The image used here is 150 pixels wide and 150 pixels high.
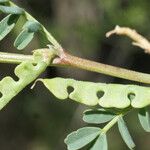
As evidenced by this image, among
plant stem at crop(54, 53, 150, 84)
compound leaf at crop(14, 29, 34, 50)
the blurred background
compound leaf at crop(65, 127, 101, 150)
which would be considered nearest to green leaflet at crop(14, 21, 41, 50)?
compound leaf at crop(14, 29, 34, 50)

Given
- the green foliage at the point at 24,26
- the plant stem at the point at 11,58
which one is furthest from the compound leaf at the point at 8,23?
the plant stem at the point at 11,58

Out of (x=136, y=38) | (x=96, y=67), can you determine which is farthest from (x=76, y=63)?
(x=136, y=38)

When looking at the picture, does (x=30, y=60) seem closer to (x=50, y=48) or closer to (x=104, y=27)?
(x=50, y=48)

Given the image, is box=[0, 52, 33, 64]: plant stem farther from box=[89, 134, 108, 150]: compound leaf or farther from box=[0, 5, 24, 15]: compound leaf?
box=[89, 134, 108, 150]: compound leaf

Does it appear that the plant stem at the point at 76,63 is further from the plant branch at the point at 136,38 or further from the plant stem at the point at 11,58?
the plant branch at the point at 136,38

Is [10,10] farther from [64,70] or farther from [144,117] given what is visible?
[64,70]

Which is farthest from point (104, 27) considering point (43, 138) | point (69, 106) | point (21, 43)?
point (21, 43)
